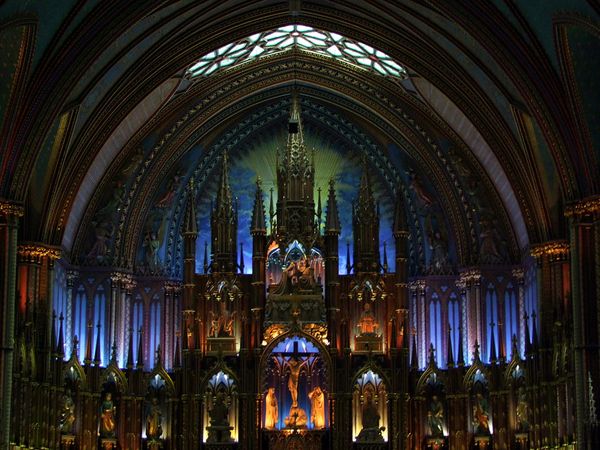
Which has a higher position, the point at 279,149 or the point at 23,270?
the point at 279,149

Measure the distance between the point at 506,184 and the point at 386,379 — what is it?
692 centimetres

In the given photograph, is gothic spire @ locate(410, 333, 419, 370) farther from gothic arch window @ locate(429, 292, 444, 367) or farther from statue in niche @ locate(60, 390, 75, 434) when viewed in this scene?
statue in niche @ locate(60, 390, 75, 434)

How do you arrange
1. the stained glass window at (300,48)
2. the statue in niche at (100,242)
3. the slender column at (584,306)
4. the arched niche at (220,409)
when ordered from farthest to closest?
the statue in niche at (100,242), the stained glass window at (300,48), the arched niche at (220,409), the slender column at (584,306)

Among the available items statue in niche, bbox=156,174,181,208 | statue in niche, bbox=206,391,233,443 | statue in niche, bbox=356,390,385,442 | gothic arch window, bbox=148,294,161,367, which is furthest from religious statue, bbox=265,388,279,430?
statue in niche, bbox=156,174,181,208

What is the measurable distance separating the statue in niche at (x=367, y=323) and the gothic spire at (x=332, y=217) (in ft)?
8.30

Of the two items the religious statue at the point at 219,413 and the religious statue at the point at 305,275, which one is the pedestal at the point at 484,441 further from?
the religious statue at the point at 219,413

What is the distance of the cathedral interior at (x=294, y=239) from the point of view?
3881cm

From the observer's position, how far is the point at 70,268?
42.6 meters

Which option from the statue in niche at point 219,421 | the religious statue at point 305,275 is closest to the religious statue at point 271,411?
the statue in niche at point 219,421

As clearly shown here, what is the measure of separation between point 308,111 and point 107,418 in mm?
12255

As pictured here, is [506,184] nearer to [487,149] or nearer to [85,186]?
[487,149]

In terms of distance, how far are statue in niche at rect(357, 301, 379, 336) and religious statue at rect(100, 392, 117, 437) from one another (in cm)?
787

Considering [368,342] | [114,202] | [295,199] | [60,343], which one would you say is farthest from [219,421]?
[114,202]

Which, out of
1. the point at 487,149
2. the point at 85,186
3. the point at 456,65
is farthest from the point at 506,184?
the point at 85,186
